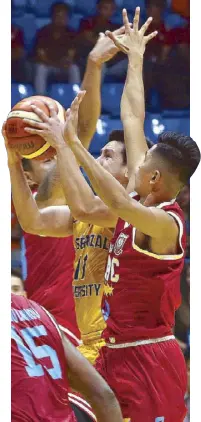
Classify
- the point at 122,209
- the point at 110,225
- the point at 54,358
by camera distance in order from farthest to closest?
the point at 110,225 → the point at 122,209 → the point at 54,358

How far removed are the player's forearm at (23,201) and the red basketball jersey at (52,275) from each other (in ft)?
1.40

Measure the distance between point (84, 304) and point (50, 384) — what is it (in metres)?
1.09

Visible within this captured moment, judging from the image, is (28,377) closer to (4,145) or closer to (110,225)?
(110,225)

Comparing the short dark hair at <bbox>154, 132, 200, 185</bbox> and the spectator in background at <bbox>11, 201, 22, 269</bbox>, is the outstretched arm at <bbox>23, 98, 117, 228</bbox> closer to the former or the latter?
the short dark hair at <bbox>154, 132, 200, 185</bbox>

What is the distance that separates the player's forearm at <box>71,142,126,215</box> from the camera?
3.05 metres

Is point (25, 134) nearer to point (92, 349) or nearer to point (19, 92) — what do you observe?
point (19, 92)

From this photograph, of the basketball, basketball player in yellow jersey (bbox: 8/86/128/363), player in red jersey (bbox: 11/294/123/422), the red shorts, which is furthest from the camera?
the basketball

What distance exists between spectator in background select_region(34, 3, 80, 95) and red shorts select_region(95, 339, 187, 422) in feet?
4.73

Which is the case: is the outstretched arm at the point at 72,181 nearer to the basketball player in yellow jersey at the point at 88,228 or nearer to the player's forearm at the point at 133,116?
the basketball player in yellow jersey at the point at 88,228

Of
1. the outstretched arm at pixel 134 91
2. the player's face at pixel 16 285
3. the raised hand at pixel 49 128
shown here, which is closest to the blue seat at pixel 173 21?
the outstretched arm at pixel 134 91

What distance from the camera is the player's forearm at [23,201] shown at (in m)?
3.73

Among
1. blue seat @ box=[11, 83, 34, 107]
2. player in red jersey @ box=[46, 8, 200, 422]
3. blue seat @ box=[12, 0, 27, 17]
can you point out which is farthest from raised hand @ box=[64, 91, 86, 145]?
blue seat @ box=[12, 0, 27, 17]

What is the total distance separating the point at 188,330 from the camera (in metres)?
4.03

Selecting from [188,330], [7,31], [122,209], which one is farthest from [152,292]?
[7,31]
